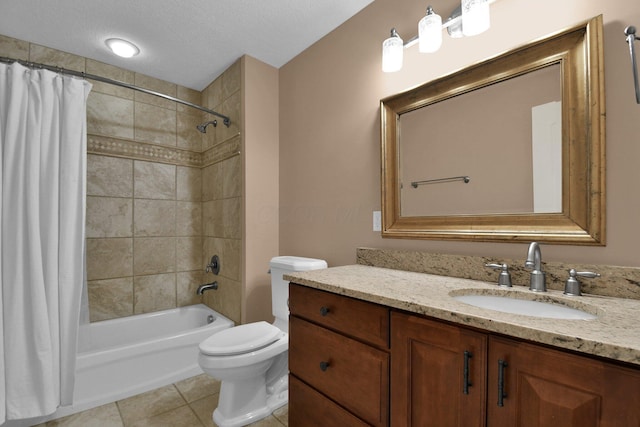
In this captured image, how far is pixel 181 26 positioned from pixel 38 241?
4.84ft

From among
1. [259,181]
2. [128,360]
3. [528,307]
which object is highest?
[259,181]

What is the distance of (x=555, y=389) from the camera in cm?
62

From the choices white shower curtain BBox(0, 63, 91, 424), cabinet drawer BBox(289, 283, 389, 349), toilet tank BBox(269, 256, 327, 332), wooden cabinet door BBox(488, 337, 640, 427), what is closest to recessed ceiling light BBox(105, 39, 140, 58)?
white shower curtain BBox(0, 63, 91, 424)

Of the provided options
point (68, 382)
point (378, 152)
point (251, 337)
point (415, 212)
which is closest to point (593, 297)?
point (415, 212)

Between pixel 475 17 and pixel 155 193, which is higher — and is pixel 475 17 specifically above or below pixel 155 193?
above

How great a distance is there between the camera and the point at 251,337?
1.63 meters

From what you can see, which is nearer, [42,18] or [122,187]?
[42,18]

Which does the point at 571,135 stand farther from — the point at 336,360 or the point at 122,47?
the point at 122,47

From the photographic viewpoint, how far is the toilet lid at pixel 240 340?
148cm

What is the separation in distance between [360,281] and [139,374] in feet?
5.42

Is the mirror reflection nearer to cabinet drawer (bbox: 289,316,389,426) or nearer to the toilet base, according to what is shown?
cabinet drawer (bbox: 289,316,389,426)

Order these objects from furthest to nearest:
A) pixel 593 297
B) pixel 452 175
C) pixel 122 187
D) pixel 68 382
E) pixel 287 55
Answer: pixel 122 187, pixel 287 55, pixel 68 382, pixel 452 175, pixel 593 297

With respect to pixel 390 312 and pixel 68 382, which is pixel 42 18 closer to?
pixel 68 382

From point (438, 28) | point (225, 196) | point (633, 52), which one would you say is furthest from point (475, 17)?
point (225, 196)
